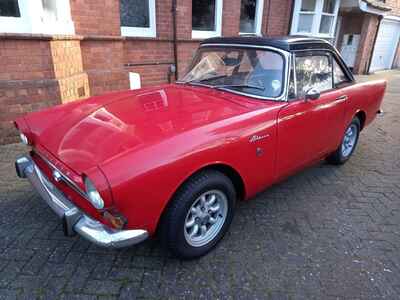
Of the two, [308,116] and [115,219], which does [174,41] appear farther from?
[115,219]

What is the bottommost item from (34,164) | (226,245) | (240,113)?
(226,245)

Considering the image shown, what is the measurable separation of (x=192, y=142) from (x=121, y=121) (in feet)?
2.15

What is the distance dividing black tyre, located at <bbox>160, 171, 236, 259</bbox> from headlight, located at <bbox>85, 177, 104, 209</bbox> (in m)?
0.48

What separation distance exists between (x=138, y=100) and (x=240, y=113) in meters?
1.05

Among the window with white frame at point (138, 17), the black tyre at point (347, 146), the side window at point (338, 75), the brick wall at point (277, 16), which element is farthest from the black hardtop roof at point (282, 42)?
the brick wall at point (277, 16)

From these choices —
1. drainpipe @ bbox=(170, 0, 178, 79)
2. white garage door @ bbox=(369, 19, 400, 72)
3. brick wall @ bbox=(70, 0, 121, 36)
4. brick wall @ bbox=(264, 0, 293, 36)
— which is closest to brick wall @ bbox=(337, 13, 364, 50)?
white garage door @ bbox=(369, 19, 400, 72)

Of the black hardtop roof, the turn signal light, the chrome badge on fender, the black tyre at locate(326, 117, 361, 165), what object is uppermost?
the black hardtop roof

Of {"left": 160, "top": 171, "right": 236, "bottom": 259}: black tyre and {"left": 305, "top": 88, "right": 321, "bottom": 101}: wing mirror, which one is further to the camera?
{"left": 305, "top": 88, "right": 321, "bottom": 101}: wing mirror

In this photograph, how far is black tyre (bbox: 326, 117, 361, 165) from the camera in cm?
393

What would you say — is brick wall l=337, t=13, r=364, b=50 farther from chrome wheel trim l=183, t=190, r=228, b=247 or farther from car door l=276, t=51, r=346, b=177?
chrome wheel trim l=183, t=190, r=228, b=247

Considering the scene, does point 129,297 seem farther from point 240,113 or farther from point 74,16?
point 74,16

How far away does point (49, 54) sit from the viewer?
15.0ft

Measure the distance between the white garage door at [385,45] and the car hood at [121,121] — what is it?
15236 millimetres

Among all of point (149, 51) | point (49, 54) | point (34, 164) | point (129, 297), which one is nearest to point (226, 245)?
point (129, 297)
